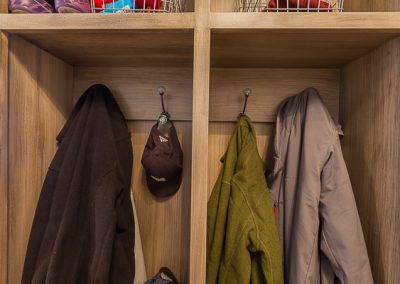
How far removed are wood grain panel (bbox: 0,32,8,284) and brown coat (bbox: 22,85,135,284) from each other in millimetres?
54

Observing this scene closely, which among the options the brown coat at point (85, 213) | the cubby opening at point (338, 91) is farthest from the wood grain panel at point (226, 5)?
the brown coat at point (85, 213)

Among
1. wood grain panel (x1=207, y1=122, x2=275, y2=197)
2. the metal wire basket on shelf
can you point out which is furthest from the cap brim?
the metal wire basket on shelf

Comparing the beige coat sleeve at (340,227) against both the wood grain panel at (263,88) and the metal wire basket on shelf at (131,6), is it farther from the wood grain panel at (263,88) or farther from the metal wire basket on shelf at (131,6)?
the metal wire basket on shelf at (131,6)

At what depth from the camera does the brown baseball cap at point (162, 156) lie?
0.87 meters

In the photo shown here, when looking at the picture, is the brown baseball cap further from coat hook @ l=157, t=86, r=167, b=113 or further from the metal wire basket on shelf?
the metal wire basket on shelf

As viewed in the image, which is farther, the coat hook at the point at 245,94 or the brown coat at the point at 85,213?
the coat hook at the point at 245,94

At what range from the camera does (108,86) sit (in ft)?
3.19

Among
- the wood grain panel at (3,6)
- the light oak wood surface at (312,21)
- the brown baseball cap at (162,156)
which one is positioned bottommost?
the brown baseball cap at (162,156)

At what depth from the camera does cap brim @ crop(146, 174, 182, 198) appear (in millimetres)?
973

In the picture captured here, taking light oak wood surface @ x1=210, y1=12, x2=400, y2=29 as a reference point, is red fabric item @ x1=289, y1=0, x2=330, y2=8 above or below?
above

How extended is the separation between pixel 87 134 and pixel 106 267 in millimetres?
375

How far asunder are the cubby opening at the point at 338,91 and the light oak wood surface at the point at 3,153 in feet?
1.80

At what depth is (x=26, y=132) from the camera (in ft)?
2.46

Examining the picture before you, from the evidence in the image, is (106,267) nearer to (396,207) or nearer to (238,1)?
(396,207)
